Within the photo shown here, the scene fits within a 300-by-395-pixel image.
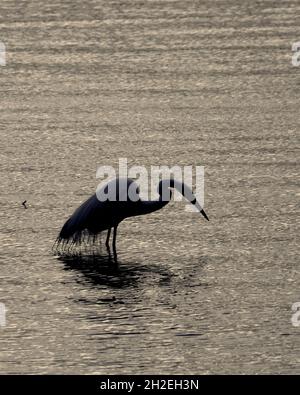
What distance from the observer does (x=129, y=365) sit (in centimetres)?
1295

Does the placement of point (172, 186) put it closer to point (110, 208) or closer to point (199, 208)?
point (199, 208)

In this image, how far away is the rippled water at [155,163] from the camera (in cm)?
1359

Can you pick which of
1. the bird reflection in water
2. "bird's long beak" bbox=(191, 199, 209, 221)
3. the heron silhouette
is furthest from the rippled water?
the heron silhouette

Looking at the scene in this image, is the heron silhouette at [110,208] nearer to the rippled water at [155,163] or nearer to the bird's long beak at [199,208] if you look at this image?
the bird's long beak at [199,208]

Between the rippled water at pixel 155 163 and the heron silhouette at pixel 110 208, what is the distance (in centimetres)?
28

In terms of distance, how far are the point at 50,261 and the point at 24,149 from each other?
4.26 m

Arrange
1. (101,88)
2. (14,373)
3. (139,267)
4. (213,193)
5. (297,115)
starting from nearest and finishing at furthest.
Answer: (14,373), (139,267), (213,193), (297,115), (101,88)

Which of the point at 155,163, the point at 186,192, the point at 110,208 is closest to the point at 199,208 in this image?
the point at 186,192

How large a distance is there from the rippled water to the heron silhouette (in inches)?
10.9

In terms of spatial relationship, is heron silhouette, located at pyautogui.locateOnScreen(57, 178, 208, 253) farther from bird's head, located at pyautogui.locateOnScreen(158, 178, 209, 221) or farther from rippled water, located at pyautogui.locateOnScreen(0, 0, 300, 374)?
rippled water, located at pyautogui.locateOnScreen(0, 0, 300, 374)

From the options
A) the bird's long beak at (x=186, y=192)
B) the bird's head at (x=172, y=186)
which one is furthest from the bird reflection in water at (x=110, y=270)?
the bird's long beak at (x=186, y=192)

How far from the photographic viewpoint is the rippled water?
1359 cm

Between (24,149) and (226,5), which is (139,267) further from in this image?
(226,5)

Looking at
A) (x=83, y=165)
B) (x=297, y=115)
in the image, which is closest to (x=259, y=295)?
(x=83, y=165)
